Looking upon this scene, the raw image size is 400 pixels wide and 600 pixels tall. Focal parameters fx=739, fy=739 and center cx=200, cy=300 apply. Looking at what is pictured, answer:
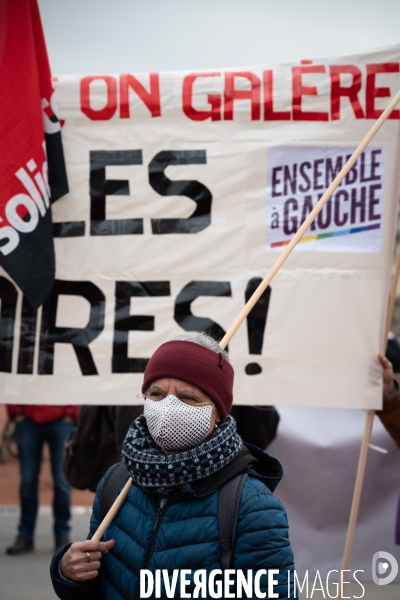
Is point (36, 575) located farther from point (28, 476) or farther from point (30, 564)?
point (28, 476)

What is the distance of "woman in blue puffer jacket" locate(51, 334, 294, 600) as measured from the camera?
6.64ft

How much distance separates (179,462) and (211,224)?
175 centimetres

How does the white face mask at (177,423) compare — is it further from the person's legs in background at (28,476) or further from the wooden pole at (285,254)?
the person's legs in background at (28,476)

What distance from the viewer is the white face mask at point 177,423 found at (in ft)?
7.07

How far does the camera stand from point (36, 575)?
5.37m

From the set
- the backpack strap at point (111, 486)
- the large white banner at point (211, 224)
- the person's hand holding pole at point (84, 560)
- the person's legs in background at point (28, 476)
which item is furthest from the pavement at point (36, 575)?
the person's hand holding pole at point (84, 560)

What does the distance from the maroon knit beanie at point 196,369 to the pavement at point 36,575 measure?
3.00 meters

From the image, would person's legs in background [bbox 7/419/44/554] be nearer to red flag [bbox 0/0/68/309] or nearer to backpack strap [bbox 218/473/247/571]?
red flag [bbox 0/0/68/309]

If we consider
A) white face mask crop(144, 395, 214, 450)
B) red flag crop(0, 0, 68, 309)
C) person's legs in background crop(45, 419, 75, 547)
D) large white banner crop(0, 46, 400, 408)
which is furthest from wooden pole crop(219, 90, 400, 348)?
person's legs in background crop(45, 419, 75, 547)

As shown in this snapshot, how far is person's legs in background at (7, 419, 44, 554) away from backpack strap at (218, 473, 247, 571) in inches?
164

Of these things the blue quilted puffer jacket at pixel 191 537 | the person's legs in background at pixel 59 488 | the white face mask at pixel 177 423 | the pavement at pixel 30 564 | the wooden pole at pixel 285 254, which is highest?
the wooden pole at pixel 285 254

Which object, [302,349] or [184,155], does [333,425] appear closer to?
[302,349]

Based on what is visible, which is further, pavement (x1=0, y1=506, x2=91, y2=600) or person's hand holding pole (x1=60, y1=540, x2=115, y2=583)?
pavement (x1=0, y1=506, x2=91, y2=600)

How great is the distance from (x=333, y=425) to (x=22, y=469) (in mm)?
2642
